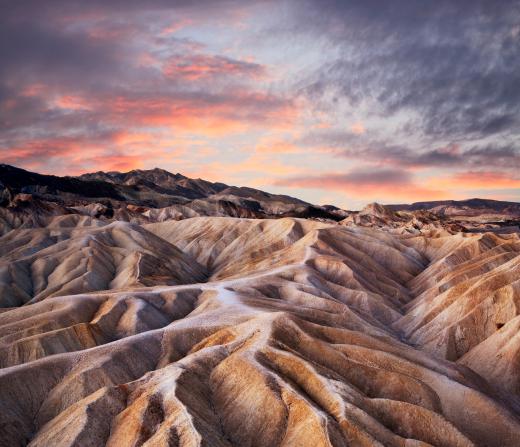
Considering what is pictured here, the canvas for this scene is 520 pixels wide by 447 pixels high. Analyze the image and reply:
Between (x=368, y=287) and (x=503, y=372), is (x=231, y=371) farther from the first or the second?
(x=368, y=287)

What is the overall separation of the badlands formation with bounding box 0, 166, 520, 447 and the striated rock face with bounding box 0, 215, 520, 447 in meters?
0.14

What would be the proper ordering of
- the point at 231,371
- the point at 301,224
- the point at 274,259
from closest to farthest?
the point at 231,371, the point at 274,259, the point at 301,224

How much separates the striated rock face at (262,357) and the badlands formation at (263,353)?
0.14 metres

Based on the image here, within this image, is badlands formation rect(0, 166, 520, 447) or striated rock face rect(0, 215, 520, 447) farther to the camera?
badlands formation rect(0, 166, 520, 447)

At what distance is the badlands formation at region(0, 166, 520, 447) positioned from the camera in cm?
3192

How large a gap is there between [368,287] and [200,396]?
52.7 metres

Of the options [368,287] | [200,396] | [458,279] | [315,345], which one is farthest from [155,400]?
[458,279]

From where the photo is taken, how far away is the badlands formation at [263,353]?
1257 inches

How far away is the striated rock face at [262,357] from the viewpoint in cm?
3180

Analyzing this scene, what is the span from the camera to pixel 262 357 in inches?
1486

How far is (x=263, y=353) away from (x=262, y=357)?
1.84 feet

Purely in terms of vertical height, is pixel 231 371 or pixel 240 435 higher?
pixel 231 371

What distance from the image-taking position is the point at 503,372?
52.2 meters

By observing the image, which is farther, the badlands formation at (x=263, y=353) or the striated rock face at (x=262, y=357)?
the badlands formation at (x=263, y=353)
